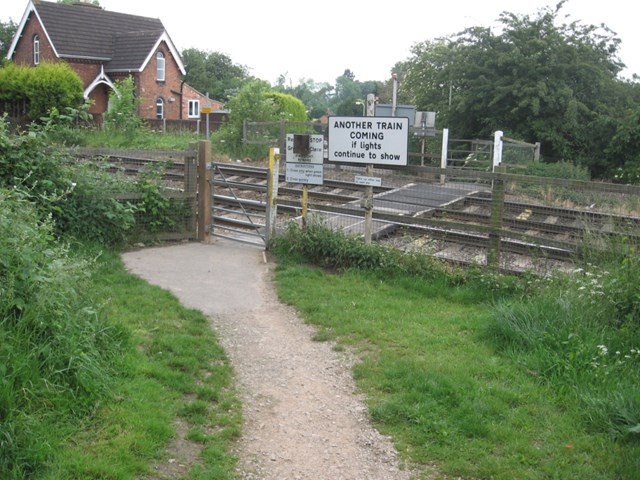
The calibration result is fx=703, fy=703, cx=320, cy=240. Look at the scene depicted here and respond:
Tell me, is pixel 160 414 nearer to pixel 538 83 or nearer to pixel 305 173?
pixel 305 173

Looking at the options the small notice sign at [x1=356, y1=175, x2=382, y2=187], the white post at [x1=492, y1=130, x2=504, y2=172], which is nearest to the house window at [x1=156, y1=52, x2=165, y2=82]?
the white post at [x1=492, y1=130, x2=504, y2=172]

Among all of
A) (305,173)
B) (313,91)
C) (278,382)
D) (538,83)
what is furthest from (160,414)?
(313,91)

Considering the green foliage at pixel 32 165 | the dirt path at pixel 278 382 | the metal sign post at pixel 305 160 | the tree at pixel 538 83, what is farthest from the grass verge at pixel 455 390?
the tree at pixel 538 83

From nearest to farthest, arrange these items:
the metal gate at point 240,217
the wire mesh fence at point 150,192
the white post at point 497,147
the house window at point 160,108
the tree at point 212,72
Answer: the wire mesh fence at point 150,192, the metal gate at point 240,217, the white post at point 497,147, the house window at point 160,108, the tree at point 212,72

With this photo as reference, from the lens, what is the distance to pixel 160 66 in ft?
161

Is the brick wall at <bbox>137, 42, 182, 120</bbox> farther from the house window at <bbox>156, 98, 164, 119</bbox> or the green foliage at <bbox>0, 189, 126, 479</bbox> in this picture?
the green foliage at <bbox>0, 189, 126, 479</bbox>

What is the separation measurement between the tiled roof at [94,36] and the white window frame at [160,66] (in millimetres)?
1252

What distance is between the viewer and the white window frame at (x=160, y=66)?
4859 cm

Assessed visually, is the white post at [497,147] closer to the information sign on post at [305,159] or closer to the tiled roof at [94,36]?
the information sign on post at [305,159]

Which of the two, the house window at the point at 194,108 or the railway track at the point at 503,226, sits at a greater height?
the house window at the point at 194,108

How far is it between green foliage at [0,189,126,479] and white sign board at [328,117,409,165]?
5.05 meters

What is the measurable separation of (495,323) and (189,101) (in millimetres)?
50332

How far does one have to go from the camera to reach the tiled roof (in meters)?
46.7

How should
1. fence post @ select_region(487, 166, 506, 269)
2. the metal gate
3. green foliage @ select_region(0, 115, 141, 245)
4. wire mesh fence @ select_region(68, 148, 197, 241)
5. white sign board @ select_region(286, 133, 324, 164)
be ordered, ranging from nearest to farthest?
1. fence post @ select_region(487, 166, 506, 269)
2. green foliage @ select_region(0, 115, 141, 245)
3. white sign board @ select_region(286, 133, 324, 164)
4. wire mesh fence @ select_region(68, 148, 197, 241)
5. the metal gate
